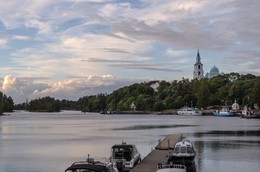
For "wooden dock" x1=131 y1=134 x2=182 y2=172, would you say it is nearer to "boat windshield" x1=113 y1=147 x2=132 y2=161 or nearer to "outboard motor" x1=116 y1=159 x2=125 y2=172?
"outboard motor" x1=116 y1=159 x2=125 y2=172

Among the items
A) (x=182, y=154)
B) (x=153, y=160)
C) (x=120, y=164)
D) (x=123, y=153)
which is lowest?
(x=153, y=160)

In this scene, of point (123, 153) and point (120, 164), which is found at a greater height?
point (123, 153)

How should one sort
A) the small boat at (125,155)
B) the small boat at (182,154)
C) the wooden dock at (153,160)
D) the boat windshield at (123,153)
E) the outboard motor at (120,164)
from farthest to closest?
the small boat at (182,154)
the boat windshield at (123,153)
the small boat at (125,155)
the wooden dock at (153,160)
the outboard motor at (120,164)

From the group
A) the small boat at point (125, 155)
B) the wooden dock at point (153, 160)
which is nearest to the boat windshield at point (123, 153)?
the small boat at point (125, 155)

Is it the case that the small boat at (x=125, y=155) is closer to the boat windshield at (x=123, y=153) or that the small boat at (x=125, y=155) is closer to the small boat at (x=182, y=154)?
the boat windshield at (x=123, y=153)

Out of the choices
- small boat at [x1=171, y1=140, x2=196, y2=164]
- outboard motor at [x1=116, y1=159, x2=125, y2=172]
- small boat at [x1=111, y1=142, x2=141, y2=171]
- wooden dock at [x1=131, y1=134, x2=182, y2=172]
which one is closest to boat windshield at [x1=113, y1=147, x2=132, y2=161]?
small boat at [x1=111, y1=142, x2=141, y2=171]

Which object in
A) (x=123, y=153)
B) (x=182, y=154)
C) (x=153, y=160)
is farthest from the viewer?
(x=153, y=160)

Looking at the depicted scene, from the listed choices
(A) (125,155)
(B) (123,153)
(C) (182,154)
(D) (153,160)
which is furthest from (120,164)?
(C) (182,154)

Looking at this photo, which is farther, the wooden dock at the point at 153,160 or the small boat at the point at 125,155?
the small boat at the point at 125,155

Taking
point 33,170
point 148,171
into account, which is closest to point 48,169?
point 33,170

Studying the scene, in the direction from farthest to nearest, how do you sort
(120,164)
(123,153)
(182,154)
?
(182,154)
(123,153)
(120,164)

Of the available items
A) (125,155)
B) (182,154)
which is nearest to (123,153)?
(125,155)

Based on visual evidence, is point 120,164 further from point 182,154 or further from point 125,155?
point 182,154

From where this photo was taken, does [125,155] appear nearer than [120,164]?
No
